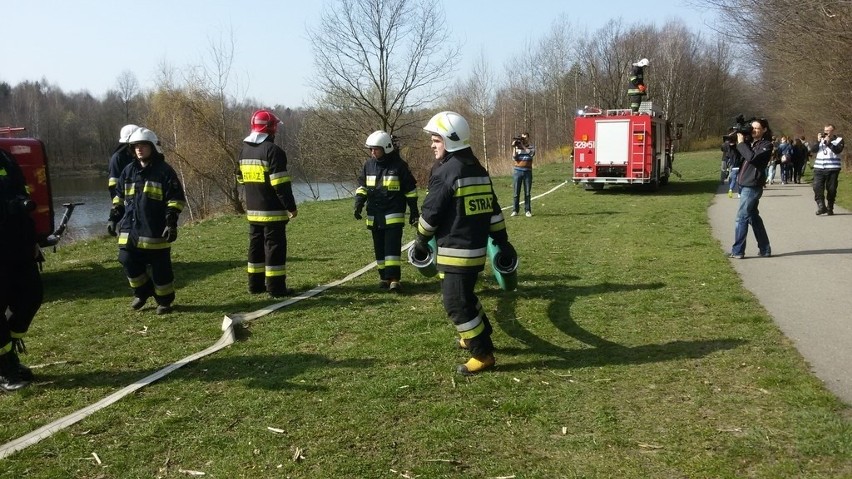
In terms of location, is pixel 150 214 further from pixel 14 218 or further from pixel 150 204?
pixel 14 218

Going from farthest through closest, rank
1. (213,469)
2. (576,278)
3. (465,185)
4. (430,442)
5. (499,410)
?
(576,278) < (465,185) < (499,410) < (430,442) < (213,469)

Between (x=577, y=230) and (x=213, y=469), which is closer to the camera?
(x=213, y=469)

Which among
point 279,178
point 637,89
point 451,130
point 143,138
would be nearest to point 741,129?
point 451,130

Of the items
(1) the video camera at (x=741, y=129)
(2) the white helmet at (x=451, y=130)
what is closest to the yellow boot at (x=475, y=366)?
(2) the white helmet at (x=451, y=130)

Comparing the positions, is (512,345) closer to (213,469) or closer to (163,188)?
(213,469)

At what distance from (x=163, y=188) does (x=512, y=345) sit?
4.05 meters

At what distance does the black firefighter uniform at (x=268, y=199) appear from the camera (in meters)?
7.03

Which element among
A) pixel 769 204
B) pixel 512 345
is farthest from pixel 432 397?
pixel 769 204

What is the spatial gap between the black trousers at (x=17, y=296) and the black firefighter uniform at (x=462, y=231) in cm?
313

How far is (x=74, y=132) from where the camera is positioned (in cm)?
7056

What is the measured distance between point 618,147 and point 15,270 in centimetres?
1734

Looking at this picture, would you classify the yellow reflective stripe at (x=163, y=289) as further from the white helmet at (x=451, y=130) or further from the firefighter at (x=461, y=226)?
the white helmet at (x=451, y=130)

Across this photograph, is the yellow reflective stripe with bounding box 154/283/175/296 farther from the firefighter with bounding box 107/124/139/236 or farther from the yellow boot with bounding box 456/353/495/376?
the yellow boot with bounding box 456/353/495/376

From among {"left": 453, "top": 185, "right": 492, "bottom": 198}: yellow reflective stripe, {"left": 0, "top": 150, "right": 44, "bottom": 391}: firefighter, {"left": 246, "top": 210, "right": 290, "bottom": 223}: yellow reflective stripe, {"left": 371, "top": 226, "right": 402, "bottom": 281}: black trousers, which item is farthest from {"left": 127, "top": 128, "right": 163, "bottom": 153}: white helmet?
{"left": 453, "top": 185, "right": 492, "bottom": 198}: yellow reflective stripe
